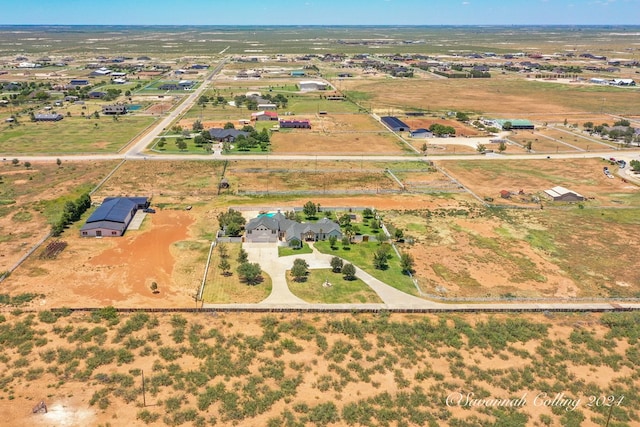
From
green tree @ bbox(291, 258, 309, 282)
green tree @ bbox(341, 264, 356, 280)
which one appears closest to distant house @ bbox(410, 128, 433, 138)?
green tree @ bbox(341, 264, 356, 280)

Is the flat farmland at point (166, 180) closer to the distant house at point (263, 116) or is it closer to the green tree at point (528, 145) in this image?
the distant house at point (263, 116)

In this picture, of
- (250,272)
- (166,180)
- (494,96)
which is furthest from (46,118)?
(494,96)

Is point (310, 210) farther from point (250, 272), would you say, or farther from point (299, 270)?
point (250, 272)

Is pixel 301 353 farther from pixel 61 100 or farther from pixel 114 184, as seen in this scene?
pixel 61 100

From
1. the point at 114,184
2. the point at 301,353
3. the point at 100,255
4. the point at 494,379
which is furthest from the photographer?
the point at 114,184

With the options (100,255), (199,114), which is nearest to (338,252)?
(100,255)

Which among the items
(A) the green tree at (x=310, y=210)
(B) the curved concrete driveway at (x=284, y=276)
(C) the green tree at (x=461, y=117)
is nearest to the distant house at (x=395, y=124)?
(C) the green tree at (x=461, y=117)
